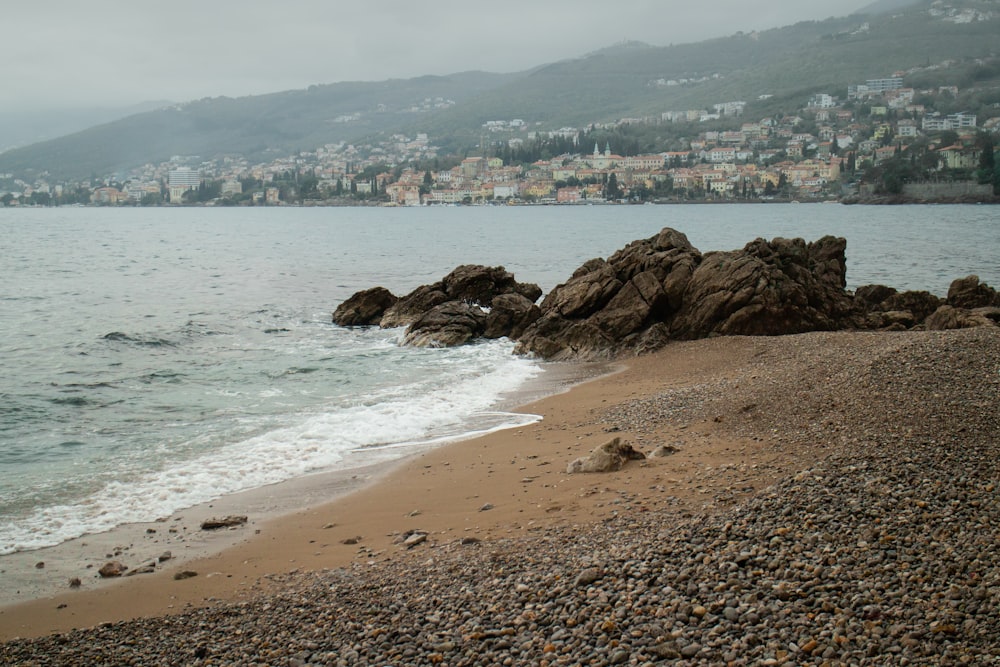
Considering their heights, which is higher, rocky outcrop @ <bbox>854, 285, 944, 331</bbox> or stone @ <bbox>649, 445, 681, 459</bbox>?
stone @ <bbox>649, 445, 681, 459</bbox>

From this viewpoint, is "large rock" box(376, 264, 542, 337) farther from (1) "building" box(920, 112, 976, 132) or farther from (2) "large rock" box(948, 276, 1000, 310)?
(1) "building" box(920, 112, 976, 132)

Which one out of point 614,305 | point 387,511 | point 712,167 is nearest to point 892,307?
point 614,305

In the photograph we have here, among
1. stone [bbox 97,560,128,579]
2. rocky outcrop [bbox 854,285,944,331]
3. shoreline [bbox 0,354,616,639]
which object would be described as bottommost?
rocky outcrop [bbox 854,285,944,331]

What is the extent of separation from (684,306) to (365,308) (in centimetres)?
961

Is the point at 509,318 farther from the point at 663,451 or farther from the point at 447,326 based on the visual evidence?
the point at 663,451

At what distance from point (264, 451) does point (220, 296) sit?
20.9 m

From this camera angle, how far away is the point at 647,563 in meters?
5.64

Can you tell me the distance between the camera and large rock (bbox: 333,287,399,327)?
23.3 metres

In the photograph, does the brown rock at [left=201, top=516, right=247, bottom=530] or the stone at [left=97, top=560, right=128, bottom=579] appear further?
the brown rock at [left=201, top=516, right=247, bottom=530]

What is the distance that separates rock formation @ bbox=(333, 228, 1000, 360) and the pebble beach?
739 cm

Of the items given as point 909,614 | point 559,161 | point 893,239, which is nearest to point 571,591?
point 909,614

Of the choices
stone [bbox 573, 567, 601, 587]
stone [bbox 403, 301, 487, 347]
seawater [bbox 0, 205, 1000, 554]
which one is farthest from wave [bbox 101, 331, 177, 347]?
stone [bbox 573, 567, 601, 587]

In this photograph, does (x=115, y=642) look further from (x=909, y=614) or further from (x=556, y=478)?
(x=909, y=614)

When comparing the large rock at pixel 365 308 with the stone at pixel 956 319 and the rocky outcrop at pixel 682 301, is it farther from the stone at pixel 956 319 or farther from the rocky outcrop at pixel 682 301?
the stone at pixel 956 319
